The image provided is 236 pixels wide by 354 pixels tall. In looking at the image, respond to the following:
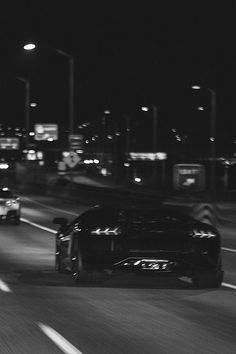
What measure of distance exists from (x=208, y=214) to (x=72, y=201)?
2810cm

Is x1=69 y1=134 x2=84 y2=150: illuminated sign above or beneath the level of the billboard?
beneath

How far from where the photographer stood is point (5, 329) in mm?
11789

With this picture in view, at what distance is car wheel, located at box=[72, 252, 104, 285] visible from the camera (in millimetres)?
16484

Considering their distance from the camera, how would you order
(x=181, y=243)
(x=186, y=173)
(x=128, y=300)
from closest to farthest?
(x=128, y=300)
(x=181, y=243)
(x=186, y=173)

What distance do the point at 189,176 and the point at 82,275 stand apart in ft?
139

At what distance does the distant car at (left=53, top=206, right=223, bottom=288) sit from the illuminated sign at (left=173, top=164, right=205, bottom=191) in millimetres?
41400

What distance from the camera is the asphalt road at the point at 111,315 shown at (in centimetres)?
1070

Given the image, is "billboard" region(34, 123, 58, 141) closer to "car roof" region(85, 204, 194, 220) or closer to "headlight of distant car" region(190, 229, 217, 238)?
"car roof" region(85, 204, 194, 220)

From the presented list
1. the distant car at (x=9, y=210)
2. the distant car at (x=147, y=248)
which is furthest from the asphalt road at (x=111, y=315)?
the distant car at (x=9, y=210)

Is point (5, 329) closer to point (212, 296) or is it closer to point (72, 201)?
point (212, 296)

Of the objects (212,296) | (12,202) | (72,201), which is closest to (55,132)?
(72,201)

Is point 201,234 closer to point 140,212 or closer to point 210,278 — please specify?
point 210,278

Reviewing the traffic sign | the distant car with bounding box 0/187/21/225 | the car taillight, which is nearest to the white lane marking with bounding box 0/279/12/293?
the car taillight

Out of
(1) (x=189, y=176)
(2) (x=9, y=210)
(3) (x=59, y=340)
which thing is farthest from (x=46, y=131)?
(3) (x=59, y=340)
